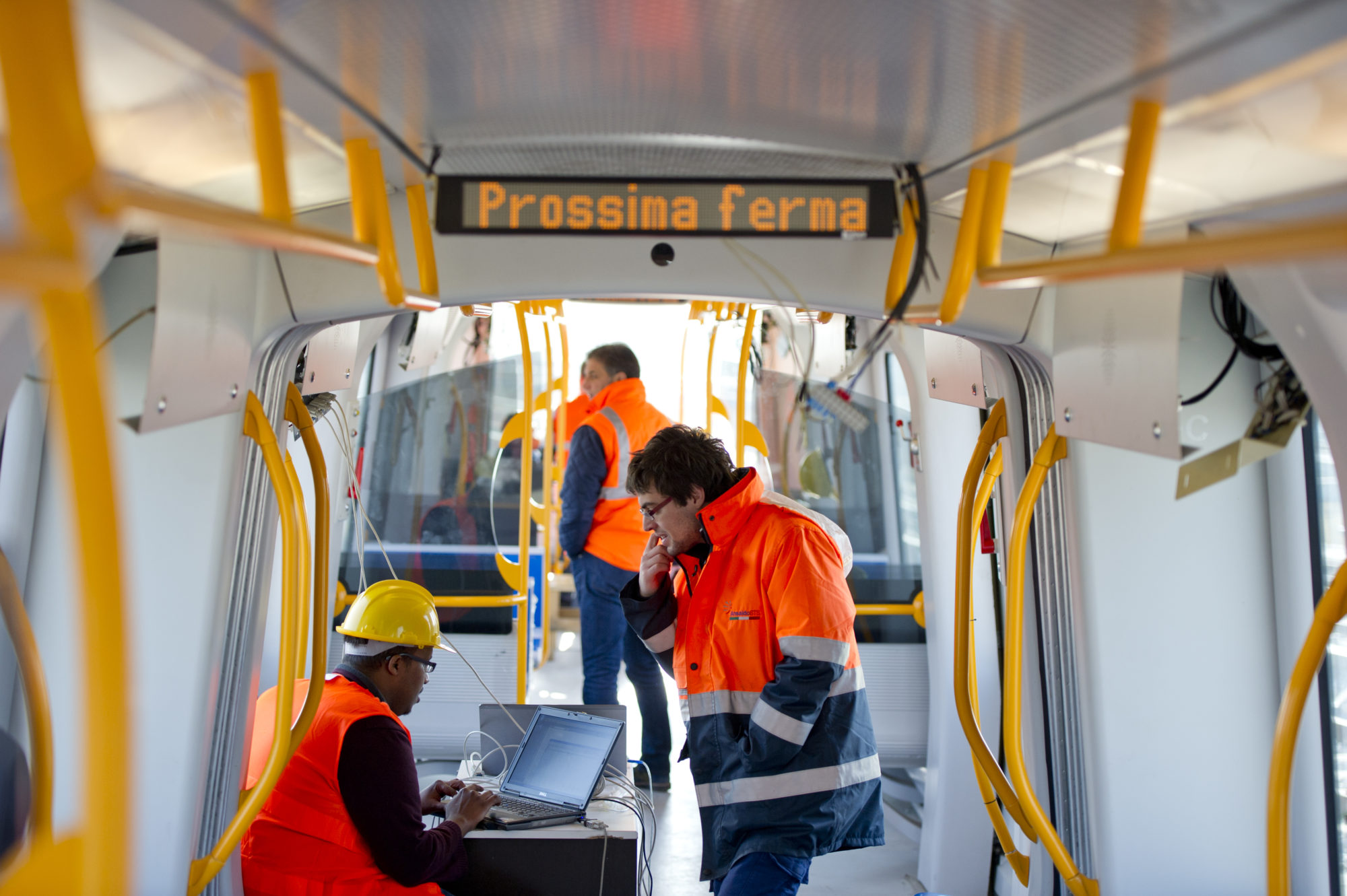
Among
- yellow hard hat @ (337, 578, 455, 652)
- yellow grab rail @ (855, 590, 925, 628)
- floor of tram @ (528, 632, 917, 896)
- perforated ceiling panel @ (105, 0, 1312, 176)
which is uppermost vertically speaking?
perforated ceiling panel @ (105, 0, 1312, 176)

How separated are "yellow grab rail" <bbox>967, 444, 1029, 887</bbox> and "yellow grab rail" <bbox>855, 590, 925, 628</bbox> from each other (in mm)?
1790

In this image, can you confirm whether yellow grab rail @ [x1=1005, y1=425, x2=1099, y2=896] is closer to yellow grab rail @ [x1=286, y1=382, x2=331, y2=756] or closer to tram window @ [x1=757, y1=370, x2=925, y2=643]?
yellow grab rail @ [x1=286, y1=382, x2=331, y2=756]

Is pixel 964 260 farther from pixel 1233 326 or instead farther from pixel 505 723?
pixel 505 723

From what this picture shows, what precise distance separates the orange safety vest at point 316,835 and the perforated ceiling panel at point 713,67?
1461mm

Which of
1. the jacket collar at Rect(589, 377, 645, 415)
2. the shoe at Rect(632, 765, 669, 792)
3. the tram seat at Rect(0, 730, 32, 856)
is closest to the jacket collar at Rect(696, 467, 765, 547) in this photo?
the tram seat at Rect(0, 730, 32, 856)

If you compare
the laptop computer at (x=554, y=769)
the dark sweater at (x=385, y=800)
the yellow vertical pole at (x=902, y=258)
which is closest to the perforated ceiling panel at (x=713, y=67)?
the yellow vertical pole at (x=902, y=258)

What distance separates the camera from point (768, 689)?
2312mm

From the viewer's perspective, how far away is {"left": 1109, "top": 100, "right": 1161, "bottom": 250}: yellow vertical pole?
1.50 m

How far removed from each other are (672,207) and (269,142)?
2.47 feet

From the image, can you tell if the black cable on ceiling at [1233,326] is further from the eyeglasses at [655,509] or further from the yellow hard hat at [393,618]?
the yellow hard hat at [393,618]

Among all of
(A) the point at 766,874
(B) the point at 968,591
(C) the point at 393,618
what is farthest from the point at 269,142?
(B) the point at 968,591

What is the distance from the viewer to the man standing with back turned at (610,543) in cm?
457

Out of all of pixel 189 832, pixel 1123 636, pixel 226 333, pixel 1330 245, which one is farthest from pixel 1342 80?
pixel 189 832

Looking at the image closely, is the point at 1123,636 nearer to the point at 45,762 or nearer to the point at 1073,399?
the point at 1073,399
